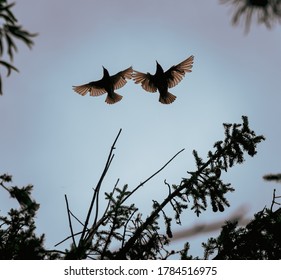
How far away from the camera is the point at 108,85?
1087 cm

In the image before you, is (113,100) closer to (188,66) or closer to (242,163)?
(188,66)

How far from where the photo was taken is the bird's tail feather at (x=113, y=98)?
11.0 meters

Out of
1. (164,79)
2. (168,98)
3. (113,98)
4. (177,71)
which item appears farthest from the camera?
(113,98)

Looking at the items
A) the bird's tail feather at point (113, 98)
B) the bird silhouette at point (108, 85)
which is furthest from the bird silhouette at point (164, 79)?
the bird's tail feather at point (113, 98)

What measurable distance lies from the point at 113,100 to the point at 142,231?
22.1 ft

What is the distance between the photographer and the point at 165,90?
10.9 meters

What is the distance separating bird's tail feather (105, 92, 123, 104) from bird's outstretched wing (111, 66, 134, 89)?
25 centimetres

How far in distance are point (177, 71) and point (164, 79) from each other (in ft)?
1.67

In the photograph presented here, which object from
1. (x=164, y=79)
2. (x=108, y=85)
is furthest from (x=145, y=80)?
(x=108, y=85)

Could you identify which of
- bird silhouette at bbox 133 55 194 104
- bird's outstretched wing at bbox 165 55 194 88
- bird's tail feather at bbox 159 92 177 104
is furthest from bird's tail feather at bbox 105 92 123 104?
bird's outstretched wing at bbox 165 55 194 88

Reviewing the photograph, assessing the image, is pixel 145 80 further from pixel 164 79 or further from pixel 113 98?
pixel 113 98
